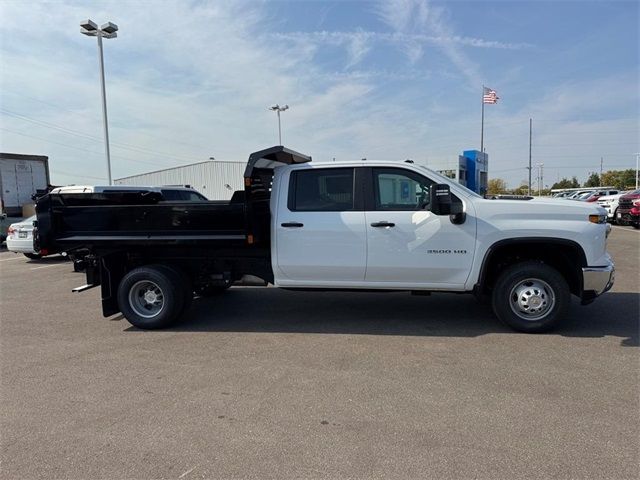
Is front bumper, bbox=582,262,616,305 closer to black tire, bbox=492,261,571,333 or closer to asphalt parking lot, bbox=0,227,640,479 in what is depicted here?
black tire, bbox=492,261,571,333

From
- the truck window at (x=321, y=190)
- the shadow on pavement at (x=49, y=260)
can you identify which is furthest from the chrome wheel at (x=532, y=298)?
the shadow on pavement at (x=49, y=260)

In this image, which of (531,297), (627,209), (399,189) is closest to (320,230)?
(399,189)

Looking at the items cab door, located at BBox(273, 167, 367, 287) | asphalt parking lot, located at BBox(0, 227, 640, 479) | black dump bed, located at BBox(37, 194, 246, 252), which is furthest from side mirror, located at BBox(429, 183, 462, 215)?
black dump bed, located at BBox(37, 194, 246, 252)

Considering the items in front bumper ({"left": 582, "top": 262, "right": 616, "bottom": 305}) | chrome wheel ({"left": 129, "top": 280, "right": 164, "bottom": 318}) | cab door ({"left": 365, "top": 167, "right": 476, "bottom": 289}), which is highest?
cab door ({"left": 365, "top": 167, "right": 476, "bottom": 289})

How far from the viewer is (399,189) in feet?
18.2

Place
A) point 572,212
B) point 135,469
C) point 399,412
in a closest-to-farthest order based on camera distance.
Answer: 1. point 135,469
2. point 399,412
3. point 572,212

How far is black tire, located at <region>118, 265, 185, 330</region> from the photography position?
5.91 meters

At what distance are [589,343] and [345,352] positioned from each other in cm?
265

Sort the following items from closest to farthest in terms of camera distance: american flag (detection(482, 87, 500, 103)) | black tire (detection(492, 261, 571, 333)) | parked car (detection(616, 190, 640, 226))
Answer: black tire (detection(492, 261, 571, 333)) < parked car (detection(616, 190, 640, 226)) < american flag (detection(482, 87, 500, 103))

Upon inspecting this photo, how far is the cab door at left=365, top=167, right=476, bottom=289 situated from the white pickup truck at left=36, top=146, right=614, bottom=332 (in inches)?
0.5

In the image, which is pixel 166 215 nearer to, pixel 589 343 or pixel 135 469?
pixel 135 469

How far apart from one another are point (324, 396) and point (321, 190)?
265cm

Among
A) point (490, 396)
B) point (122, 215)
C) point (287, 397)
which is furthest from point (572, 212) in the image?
point (122, 215)

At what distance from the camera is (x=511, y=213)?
17.3ft
